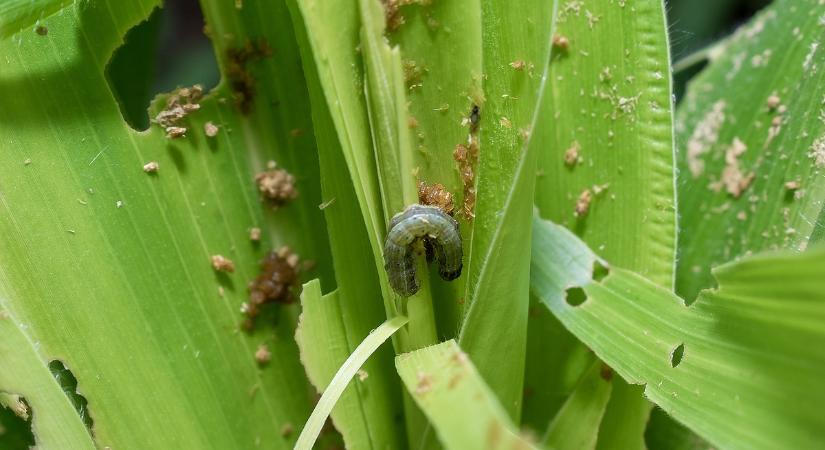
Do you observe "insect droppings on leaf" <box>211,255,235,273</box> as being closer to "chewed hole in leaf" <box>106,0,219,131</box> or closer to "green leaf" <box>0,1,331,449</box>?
"green leaf" <box>0,1,331,449</box>

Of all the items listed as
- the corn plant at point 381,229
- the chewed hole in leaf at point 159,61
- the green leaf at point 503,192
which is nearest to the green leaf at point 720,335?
the corn plant at point 381,229

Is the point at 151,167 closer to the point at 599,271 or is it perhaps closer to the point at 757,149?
the point at 599,271

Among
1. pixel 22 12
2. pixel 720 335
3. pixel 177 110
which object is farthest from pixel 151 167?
pixel 720 335

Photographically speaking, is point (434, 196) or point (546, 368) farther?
point (546, 368)

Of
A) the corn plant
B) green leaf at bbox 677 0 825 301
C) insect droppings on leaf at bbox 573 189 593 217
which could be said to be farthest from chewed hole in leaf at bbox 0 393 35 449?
green leaf at bbox 677 0 825 301

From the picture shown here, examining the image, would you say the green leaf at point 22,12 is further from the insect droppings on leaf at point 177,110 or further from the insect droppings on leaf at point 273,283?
the insect droppings on leaf at point 273,283

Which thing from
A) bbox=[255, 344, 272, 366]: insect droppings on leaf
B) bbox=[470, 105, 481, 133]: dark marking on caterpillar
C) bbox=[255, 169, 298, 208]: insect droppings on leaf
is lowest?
bbox=[255, 344, 272, 366]: insect droppings on leaf

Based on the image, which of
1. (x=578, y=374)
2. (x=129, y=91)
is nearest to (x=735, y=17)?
(x=578, y=374)
